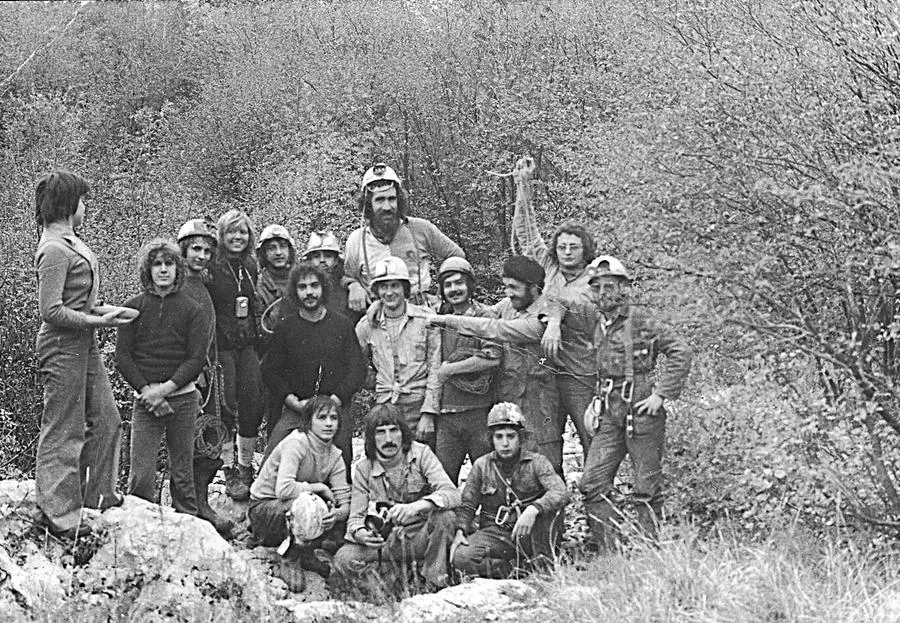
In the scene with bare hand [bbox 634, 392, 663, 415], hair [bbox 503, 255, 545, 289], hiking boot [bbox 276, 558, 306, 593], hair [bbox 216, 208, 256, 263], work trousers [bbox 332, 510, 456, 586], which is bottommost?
hiking boot [bbox 276, 558, 306, 593]

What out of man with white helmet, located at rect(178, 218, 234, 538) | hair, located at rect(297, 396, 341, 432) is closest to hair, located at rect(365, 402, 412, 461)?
hair, located at rect(297, 396, 341, 432)

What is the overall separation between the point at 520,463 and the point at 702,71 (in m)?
3.31

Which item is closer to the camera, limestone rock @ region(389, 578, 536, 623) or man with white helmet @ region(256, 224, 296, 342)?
limestone rock @ region(389, 578, 536, 623)

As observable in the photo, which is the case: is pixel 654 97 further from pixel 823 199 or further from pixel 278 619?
pixel 278 619

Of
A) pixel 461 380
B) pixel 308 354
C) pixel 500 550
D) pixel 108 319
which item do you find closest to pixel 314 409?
pixel 308 354

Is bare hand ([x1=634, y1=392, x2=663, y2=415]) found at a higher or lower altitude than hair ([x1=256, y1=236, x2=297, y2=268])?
lower

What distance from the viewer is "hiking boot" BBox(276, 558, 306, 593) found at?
23.3ft

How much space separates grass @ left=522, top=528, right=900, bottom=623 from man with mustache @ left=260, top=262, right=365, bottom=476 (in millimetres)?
2227

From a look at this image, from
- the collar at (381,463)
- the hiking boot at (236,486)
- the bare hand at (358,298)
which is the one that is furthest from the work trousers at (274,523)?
the bare hand at (358,298)

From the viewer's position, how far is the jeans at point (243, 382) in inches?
319

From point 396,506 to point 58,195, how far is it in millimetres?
2670

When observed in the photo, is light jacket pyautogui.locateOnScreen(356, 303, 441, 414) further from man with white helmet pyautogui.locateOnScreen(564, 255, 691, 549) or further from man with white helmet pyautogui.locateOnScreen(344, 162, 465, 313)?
man with white helmet pyautogui.locateOnScreen(564, 255, 691, 549)

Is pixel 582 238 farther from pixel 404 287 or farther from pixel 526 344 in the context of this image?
pixel 404 287

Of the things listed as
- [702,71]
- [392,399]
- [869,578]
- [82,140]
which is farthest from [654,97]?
[82,140]
